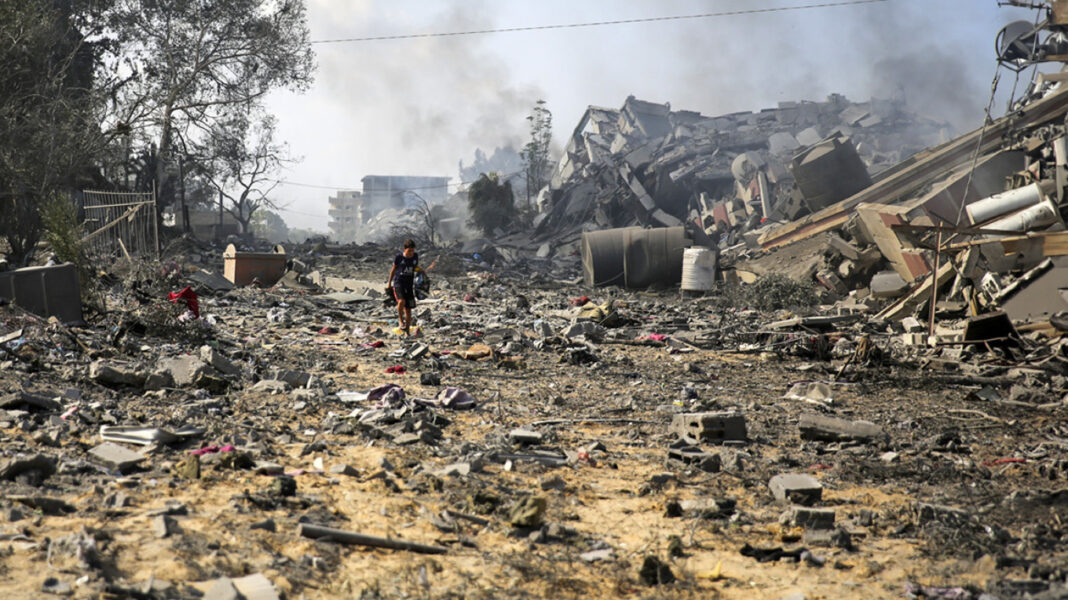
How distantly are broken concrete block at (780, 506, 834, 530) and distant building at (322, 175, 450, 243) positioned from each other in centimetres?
7234

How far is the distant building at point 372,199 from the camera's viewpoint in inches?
3164

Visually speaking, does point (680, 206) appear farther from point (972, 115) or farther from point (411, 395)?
point (972, 115)

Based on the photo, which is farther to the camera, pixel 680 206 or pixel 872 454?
pixel 680 206

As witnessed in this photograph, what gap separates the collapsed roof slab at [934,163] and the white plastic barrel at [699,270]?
90.5 inches

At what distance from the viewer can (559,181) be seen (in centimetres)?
3922

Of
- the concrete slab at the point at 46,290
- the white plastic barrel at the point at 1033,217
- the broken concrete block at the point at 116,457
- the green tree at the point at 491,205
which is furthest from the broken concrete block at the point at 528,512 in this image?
the green tree at the point at 491,205

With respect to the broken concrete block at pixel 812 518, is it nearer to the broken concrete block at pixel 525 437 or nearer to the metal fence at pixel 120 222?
the broken concrete block at pixel 525 437

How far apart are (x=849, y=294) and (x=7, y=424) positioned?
11.5 m

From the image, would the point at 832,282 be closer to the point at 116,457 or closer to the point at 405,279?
the point at 405,279

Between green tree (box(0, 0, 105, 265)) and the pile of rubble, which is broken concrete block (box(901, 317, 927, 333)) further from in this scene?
green tree (box(0, 0, 105, 265))

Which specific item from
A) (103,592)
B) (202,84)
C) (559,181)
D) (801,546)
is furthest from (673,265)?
(559,181)

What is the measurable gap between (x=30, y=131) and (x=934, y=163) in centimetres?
1650

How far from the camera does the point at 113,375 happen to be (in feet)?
17.5

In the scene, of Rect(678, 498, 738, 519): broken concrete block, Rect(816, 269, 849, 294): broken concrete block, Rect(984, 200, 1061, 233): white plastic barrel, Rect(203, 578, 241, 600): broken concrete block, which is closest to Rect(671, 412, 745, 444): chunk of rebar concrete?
Rect(678, 498, 738, 519): broken concrete block
